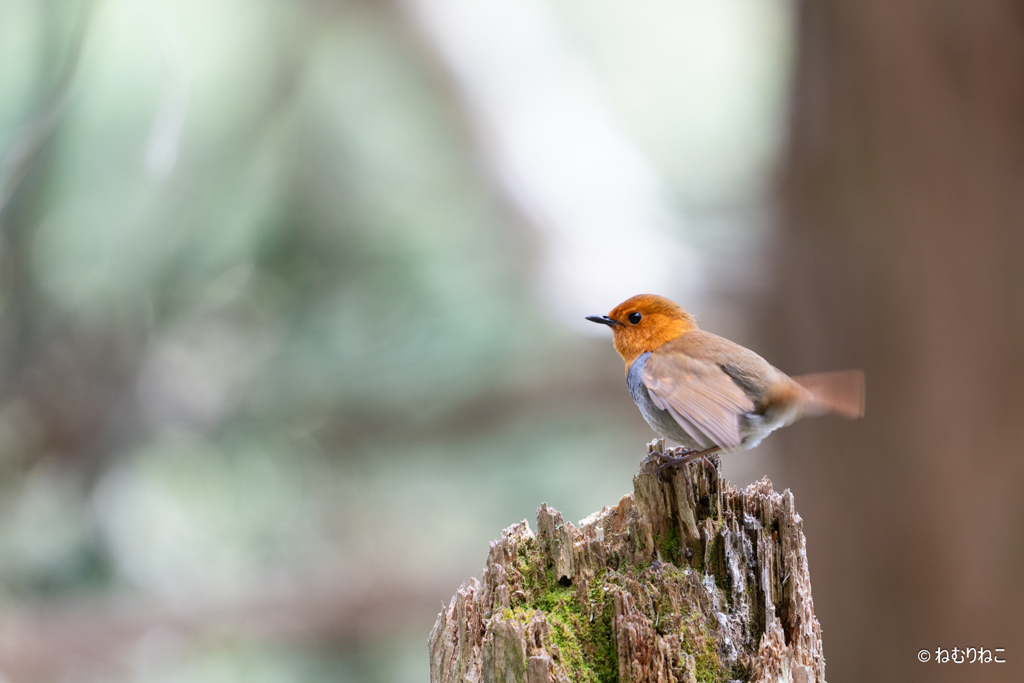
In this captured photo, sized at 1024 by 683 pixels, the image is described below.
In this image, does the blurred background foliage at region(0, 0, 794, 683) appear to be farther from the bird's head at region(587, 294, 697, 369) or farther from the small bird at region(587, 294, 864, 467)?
the small bird at region(587, 294, 864, 467)

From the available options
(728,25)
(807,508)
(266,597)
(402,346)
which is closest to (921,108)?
(728,25)

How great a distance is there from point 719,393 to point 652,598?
1.53 ft

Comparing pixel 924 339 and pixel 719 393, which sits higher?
pixel 924 339

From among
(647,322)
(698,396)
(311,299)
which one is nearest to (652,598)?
(698,396)

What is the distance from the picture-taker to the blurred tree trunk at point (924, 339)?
288 centimetres

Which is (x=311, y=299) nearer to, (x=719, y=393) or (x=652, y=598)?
(x=719, y=393)

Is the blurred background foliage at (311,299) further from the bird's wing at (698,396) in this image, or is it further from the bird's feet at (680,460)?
the bird's feet at (680,460)

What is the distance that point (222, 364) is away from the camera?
4.18 metres

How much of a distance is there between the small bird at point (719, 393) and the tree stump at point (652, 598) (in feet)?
0.39

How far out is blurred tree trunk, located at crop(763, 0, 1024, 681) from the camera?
2877 millimetres

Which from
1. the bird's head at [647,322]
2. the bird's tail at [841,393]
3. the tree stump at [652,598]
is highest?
the bird's head at [647,322]

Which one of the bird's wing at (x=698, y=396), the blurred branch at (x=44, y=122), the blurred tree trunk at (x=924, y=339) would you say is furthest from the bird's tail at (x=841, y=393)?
the blurred branch at (x=44, y=122)

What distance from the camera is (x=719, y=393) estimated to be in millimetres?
1536

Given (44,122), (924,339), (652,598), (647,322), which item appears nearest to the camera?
(652,598)
